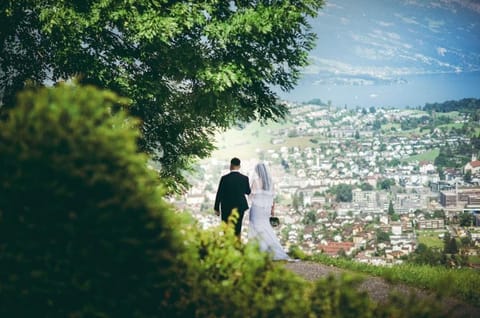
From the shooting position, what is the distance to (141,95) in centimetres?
1939

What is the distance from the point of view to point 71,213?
18.3 ft

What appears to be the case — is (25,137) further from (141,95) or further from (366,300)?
(141,95)

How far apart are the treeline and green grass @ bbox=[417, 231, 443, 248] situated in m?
89.1

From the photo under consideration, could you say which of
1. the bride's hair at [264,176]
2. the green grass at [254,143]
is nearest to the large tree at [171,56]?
the bride's hair at [264,176]

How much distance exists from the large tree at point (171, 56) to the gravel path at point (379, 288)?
5.90m

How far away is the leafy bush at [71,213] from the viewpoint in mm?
5555

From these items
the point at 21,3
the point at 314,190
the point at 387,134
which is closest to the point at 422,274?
the point at 21,3

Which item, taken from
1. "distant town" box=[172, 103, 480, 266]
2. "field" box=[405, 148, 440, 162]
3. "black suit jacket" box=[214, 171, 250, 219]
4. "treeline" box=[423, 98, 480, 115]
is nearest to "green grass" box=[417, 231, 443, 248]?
"distant town" box=[172, 103, 480, 266]

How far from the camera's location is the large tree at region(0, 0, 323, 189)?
18828 millimetres

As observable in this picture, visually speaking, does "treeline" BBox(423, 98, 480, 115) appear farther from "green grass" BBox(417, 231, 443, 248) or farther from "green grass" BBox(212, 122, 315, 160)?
"green grass" BBox(417, 231, 443, 248)

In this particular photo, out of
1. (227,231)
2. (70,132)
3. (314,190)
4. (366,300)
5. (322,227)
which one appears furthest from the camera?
(314,190)

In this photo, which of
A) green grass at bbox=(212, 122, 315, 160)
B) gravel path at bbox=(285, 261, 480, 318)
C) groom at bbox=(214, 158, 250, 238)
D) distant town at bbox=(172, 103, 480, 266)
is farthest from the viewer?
green grass at bbox=(212, 122, 315, 160)

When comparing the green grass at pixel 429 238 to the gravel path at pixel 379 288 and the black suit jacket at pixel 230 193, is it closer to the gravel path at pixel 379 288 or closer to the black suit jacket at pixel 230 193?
the gravel path at pixel 379 288

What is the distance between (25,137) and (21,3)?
15.8m
